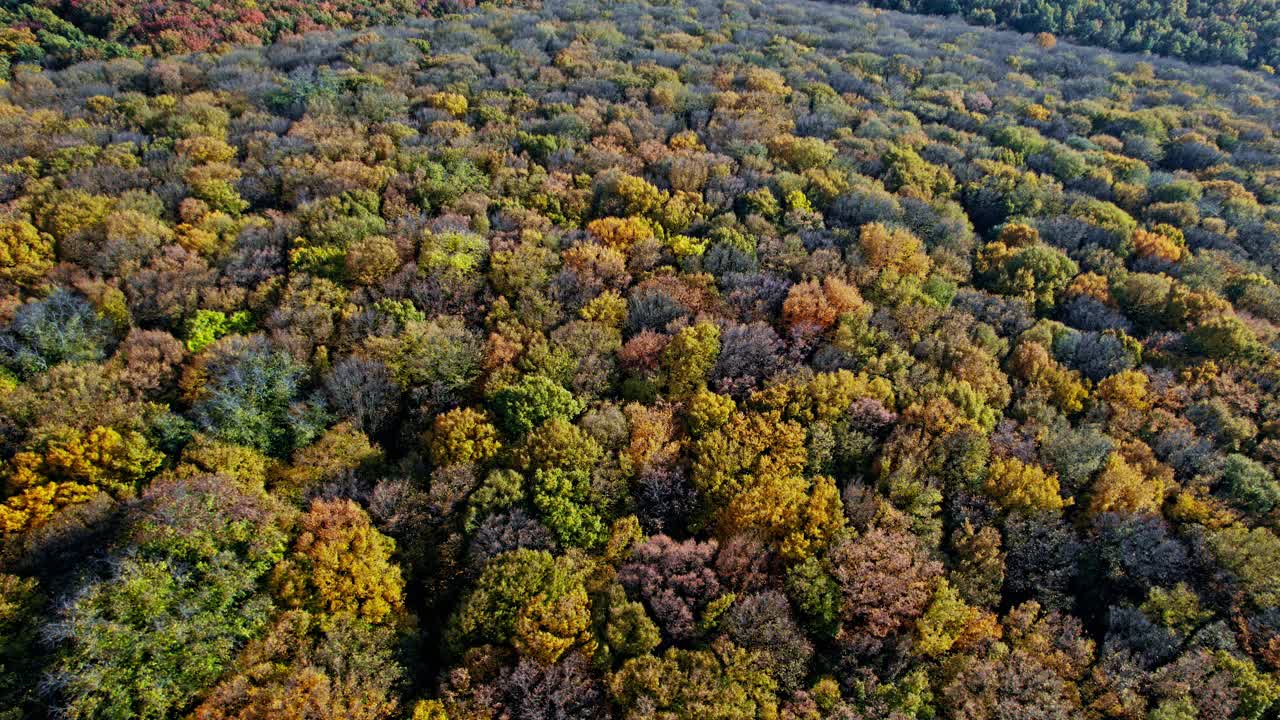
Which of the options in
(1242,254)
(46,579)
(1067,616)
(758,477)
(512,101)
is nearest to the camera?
(46,579)

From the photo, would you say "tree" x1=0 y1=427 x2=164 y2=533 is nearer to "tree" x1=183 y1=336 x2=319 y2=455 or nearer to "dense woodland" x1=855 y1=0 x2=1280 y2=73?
"tree" x1=183 y1=336 x2=319 y2=455

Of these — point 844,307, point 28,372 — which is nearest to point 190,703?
point 28,372

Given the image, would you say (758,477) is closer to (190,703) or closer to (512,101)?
(190,703)

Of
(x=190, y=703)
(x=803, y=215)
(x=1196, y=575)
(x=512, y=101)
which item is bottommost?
(x=190, y=703)

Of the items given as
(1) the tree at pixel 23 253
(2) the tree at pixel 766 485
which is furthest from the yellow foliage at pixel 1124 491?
(1) the tree at pixel 23 253

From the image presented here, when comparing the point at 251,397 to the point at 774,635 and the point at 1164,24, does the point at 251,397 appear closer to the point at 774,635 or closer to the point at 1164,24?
the point at 774,635

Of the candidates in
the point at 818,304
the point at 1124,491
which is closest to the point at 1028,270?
the point at 818,304
